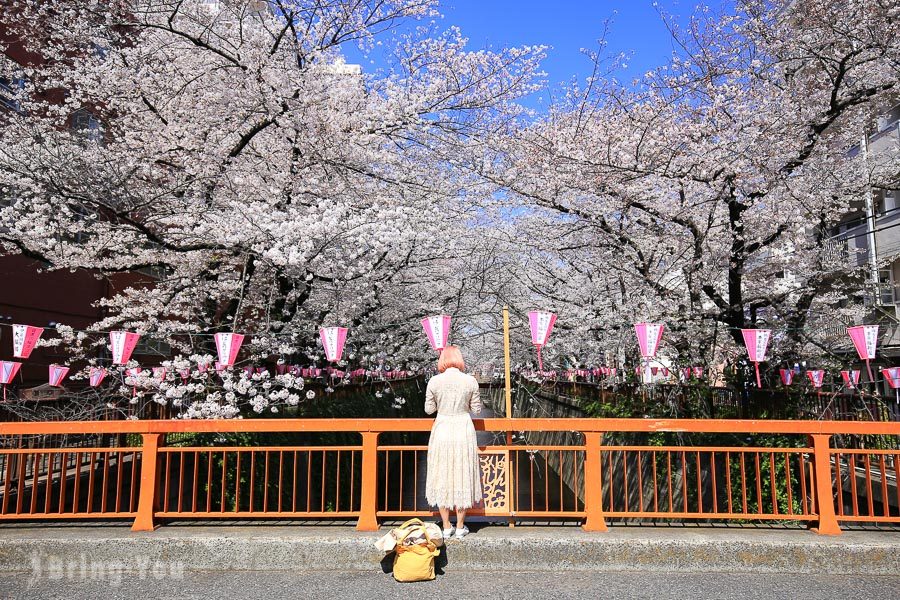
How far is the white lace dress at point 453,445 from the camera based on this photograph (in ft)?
15.8

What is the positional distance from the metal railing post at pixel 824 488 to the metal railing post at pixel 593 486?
1913 mm

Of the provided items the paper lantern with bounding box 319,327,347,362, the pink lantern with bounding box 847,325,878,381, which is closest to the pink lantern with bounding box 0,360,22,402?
the paper lantern with bounding box 319,327,347,362

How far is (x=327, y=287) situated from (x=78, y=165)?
5.43 metres

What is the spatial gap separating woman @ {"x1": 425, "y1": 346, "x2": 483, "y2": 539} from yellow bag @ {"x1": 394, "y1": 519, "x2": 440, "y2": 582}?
0.40 m

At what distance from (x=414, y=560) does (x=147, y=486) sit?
2603 mm

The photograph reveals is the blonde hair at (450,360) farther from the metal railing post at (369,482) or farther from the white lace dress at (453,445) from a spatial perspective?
the metal railing post at (369,482)

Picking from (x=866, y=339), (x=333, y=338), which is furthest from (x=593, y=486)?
(x=866, y=339)

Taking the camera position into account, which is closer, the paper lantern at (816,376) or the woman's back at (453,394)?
the woman's back at (453,394)

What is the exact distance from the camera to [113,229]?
9.30 meters

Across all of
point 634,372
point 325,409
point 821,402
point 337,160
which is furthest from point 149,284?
point 821,402

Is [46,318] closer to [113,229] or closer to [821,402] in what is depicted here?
[113,229]

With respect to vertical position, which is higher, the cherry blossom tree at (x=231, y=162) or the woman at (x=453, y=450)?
the cherry blossom tree at (x=231, y=162)

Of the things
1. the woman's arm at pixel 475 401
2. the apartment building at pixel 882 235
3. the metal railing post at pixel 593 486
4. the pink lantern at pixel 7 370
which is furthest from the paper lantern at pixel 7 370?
the apartment building at pixel 882 235

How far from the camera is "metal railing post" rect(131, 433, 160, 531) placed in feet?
16.9
